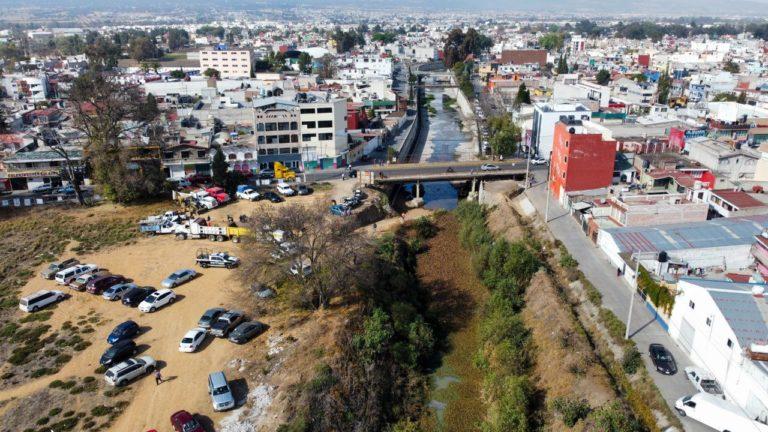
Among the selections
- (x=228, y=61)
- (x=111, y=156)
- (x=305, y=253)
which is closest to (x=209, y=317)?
(x=305, y=253)

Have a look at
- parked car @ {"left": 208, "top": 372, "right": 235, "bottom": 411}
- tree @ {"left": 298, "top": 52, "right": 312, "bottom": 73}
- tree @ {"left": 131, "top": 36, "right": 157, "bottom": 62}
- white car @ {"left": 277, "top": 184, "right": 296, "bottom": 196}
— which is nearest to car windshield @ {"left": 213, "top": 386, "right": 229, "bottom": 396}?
parked car @ {"left": 208, "top": 372, "right": 235, "bottom": 411}

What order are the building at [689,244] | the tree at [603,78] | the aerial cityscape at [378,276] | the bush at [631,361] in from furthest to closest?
1. the tree at [603,78]
2. the building at [689,244]
3. the bush at [631,361]
4. the aerial cityscape at [378,276]

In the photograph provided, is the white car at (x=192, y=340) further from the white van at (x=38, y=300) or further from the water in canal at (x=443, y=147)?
the water in canal at (x=443, y=147)

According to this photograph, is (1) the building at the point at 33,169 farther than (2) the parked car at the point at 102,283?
Yes

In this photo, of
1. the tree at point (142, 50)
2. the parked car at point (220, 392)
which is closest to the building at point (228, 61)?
the tree at point (142, 50)

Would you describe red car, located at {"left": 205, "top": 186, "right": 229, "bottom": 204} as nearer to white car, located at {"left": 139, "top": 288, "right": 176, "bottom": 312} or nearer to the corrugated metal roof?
white car, located at {"left": 139, "top": 288, "right": 176, "bottom": 312}

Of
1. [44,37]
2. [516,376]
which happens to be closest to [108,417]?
[516,376]
